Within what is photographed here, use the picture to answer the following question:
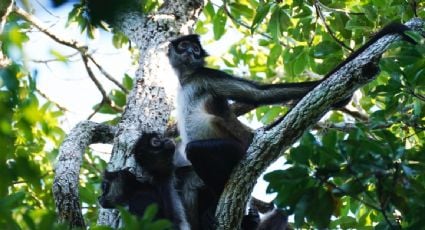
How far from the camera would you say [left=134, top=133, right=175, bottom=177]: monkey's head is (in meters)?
4.54

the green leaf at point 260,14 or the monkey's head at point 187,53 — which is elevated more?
the green leaf at point 260,14

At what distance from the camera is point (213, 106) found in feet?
17.2

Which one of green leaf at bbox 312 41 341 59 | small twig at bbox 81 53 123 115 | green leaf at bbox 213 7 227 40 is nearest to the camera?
green leaf at bbox 312 41 341 59

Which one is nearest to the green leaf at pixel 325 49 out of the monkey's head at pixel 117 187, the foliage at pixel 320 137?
the foliage at pixel 320 137

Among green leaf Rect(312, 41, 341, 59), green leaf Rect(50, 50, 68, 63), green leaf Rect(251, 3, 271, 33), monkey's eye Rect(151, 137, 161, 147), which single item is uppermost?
green leaf Rect(251, 3, 271, 33)

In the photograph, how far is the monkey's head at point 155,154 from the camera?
454 cm

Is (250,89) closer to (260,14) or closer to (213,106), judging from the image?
(213,106)

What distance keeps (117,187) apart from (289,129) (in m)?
1.47

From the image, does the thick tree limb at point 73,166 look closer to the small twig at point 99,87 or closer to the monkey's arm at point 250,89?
the monkey's arm at point 250,89

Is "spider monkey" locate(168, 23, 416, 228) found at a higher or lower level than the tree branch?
lower

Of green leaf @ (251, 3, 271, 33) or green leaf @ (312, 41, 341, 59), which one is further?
green leaf @ (251, 3, 271, 33)

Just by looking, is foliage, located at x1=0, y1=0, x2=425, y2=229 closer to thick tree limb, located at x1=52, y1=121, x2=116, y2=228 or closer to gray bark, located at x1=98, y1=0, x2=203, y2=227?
thick tree limb, located at x1=52, y1=121, x2=116, y2=228

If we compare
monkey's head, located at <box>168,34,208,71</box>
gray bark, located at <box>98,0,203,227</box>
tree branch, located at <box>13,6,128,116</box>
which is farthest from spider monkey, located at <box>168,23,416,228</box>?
tree branch, located at <box>13,6,128,116</box>

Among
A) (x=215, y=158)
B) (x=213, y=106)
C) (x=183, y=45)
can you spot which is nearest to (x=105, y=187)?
(x=215, y=158)
